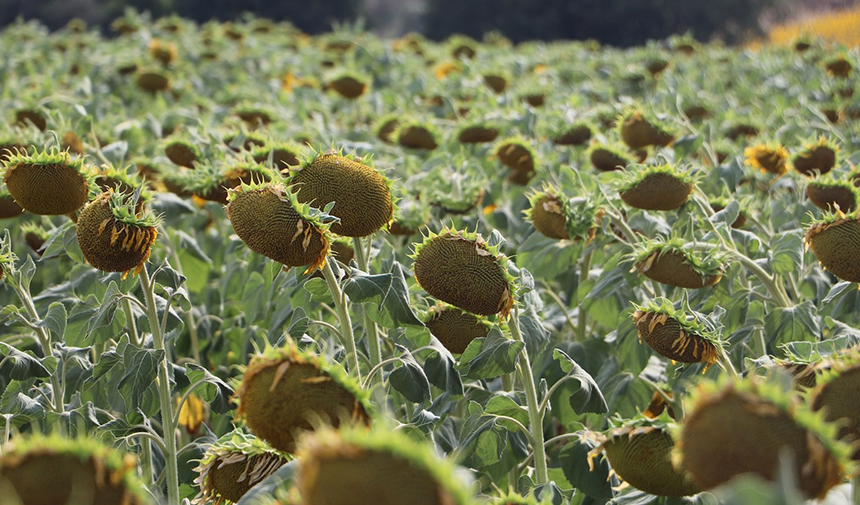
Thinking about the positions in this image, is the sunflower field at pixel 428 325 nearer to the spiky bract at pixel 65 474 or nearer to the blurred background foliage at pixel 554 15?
the spiky bract at pixel 65 474

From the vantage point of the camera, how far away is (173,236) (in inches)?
117

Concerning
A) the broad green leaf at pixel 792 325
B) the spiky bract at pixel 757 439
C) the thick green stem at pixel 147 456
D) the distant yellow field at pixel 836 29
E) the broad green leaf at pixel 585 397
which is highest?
the distant yellow field at pixel 836 29

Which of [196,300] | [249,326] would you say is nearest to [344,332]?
[249,326]

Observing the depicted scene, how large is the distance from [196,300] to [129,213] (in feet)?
5.83

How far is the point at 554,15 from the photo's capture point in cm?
2217

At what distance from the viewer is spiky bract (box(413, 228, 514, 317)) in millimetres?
1792

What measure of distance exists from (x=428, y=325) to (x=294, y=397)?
3.15ft

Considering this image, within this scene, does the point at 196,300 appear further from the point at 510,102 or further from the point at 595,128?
the point at 510,102

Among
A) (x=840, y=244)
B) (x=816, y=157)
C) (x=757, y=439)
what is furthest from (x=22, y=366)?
(x=816, y=157)

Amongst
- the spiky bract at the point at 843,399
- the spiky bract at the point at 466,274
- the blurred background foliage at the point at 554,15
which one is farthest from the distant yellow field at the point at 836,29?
the spiky bract at the point at 843,399

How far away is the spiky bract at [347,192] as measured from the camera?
1.84 m

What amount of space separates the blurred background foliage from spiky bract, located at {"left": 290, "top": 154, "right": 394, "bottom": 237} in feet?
66.4

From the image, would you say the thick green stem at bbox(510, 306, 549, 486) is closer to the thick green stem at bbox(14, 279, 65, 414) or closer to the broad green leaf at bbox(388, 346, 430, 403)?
the broad green leaf at bbox(388, 346, 430, 403)

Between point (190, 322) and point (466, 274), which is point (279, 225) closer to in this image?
point (466, 274)
